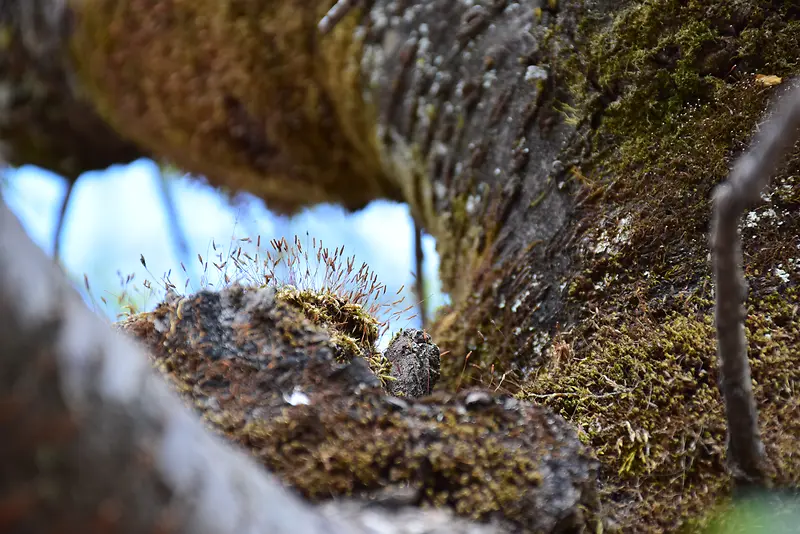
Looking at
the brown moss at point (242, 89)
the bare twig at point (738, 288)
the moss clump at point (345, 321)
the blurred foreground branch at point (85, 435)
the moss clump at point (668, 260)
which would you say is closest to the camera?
the blurred foreground branch at point (85, 435)

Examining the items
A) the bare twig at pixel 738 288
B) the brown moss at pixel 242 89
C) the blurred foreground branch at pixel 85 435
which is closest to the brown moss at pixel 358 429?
the bare twig at pixel 738 288

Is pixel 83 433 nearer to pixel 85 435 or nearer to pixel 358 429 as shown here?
pixel 85 435

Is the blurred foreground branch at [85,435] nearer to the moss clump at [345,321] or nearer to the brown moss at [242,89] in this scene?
the moss clump at [345,321]

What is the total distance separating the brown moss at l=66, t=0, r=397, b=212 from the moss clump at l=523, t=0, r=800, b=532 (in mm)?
919

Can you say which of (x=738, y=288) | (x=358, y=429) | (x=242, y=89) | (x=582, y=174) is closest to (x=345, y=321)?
(x=358, y=429)

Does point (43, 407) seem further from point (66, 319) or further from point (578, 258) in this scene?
point (578, 258)

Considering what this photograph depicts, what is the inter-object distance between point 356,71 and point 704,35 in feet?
3.45

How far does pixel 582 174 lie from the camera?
4.65 feet

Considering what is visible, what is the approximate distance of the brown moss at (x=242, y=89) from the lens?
2166 millimetres

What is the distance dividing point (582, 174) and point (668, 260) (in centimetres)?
29

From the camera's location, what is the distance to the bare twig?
0.60 metres

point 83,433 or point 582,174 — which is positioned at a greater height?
point 582,174

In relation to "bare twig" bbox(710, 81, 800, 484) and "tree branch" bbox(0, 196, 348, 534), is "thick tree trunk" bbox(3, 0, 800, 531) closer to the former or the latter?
"bare twig" bbox(710, 81, 800, 484)

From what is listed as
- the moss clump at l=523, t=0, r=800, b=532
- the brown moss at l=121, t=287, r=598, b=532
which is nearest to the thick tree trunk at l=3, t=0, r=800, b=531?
the moss clump at l=523, t=0, r=800, b=532
